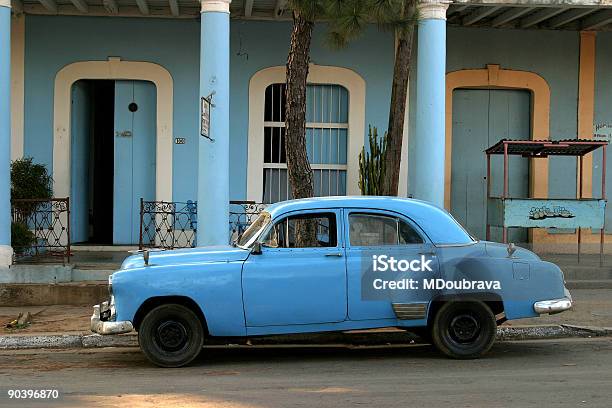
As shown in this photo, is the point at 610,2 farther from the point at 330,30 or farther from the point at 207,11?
the point at 207,11

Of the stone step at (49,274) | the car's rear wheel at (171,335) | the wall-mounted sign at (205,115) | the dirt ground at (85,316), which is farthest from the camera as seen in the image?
the stone step at (49,274)

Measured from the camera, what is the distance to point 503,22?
1533 centimetres

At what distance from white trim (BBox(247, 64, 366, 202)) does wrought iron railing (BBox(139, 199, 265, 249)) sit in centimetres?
44

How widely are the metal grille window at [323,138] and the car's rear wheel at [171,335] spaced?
24.2ft

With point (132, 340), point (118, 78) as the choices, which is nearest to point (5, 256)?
point (132, 340)

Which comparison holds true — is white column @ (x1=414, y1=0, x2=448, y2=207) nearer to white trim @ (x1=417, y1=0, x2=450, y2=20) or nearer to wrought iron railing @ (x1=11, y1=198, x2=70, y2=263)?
white trim @ (x1=417, y1=0, x2=450, y2=20)

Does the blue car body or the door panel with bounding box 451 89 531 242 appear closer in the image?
the blue car body

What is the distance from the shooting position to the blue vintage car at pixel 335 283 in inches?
316

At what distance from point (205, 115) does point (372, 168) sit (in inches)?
146

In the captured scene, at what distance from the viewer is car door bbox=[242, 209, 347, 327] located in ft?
26.3

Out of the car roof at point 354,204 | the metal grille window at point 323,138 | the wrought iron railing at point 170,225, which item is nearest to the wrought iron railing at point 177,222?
the wrought iron railing at point 170,225

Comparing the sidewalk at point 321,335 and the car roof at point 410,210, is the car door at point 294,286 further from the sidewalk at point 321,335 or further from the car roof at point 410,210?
the sidewalk at point 321,335

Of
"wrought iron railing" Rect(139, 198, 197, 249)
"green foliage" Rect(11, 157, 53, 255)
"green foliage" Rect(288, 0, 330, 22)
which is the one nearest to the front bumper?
"green foliage" Rect(288, 0, 330, 22)

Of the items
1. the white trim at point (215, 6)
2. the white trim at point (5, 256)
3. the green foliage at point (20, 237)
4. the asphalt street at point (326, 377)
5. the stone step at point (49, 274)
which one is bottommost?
the asphalt street at point (326, 377)
